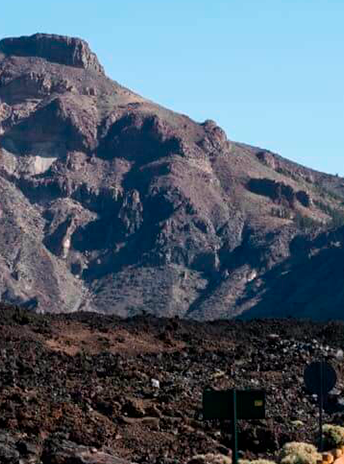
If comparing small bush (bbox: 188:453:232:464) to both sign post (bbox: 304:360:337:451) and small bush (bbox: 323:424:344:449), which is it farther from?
small bush (bbox: 323:424:344:449)

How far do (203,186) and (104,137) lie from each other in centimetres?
1843

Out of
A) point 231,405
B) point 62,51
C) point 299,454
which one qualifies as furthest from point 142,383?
point 62,51

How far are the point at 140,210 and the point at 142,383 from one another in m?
125

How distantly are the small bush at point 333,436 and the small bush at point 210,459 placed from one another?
9.71ft

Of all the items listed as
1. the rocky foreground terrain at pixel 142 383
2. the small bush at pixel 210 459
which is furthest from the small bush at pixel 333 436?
the small bush at pixel 210 459

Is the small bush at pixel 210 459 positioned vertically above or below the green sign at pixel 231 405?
below

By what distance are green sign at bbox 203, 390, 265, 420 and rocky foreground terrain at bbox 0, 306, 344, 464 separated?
3.81m

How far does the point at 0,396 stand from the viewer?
26844mm

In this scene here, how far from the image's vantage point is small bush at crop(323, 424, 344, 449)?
2556 cm

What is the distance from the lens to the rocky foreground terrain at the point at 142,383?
24547 millimetres

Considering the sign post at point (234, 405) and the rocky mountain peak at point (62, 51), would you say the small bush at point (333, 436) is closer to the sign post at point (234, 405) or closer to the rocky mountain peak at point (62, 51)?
the sign post at point (234, 405)

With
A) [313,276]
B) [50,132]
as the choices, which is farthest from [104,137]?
[313,276]

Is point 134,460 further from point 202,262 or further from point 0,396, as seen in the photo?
point 202,262

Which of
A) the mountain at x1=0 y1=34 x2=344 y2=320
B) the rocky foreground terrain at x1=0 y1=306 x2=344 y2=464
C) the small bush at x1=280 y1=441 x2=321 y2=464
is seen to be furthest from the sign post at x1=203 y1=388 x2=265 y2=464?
the mountain at x1=0 y1=34 x2=344 y2=320
